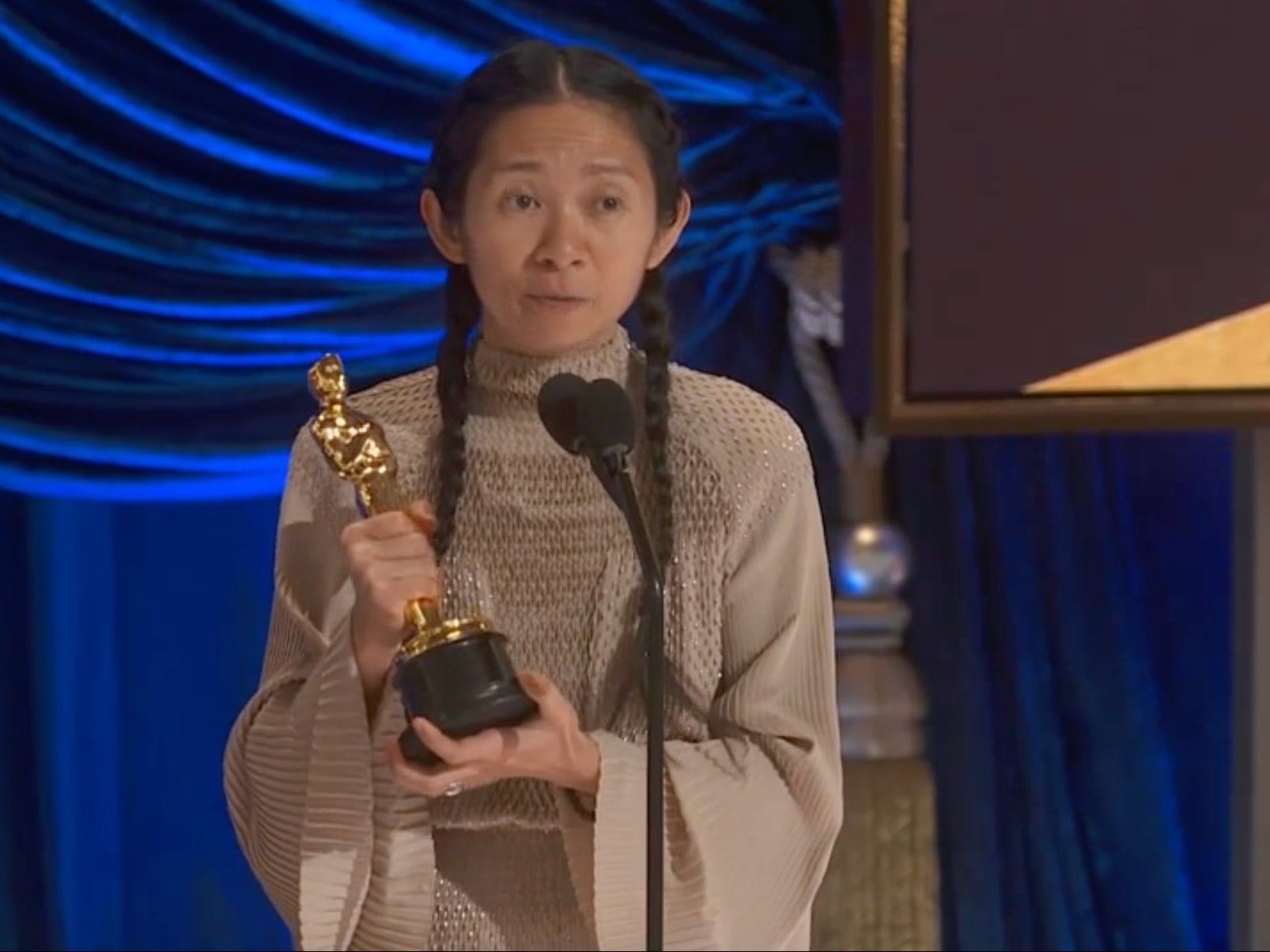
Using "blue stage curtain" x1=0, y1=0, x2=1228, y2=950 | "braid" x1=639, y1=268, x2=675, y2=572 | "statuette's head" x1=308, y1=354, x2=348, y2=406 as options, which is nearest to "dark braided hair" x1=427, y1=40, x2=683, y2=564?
"braid" x1=639, y1=268, x2=675, y2=572

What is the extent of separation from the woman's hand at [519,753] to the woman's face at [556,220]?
244 mm

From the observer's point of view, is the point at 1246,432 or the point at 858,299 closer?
the point at 858,299

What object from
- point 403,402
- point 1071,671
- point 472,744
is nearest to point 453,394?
point 403,402

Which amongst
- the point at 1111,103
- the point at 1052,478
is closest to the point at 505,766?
the point at 1111,103

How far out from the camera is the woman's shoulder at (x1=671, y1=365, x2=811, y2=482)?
1130 mm

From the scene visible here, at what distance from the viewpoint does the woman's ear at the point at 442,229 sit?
1.13 meters

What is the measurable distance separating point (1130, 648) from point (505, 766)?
146cm

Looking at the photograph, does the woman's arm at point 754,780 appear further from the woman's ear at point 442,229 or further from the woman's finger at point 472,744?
the woman's ear at point 442,229

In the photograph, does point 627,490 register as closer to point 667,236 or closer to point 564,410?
point 564,410

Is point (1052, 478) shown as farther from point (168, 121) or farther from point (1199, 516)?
point (168, 121)

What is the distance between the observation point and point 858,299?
1.96 meters

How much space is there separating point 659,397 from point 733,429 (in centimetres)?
6

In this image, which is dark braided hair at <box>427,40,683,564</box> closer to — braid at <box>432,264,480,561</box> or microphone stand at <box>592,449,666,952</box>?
braid at <box>432,264,480,561</box>

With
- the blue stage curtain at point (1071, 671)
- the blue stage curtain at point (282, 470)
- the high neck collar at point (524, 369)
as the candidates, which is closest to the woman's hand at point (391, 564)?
the high neck collar at point (524, 369)
